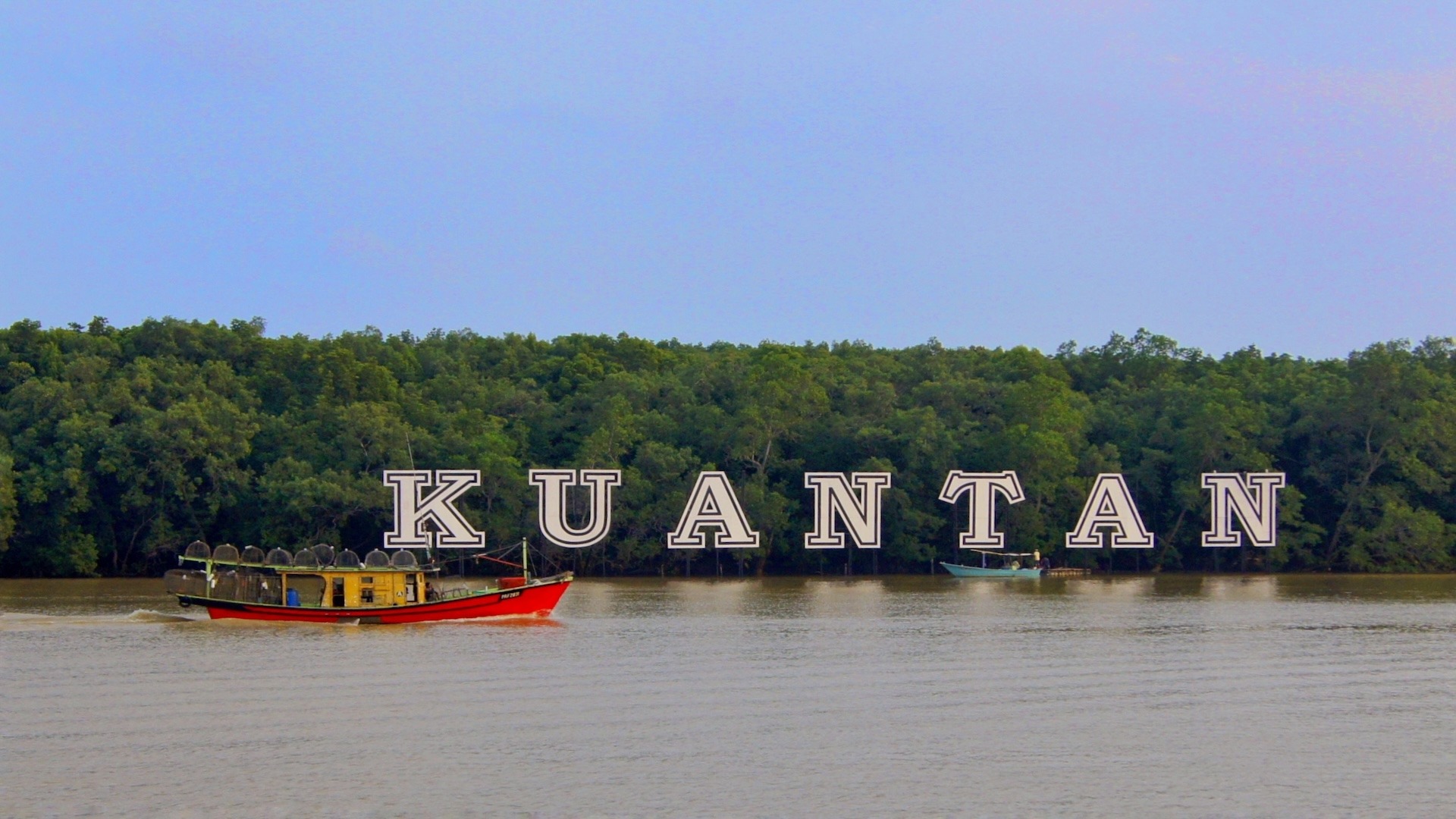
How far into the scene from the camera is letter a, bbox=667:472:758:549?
71.2 m

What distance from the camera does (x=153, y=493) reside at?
74.2 meters

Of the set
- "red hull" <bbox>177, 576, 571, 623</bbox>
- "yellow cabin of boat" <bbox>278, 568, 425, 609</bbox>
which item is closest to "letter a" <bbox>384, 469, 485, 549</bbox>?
"red hull" <bbox>177, 576, 571, 623</bbox>

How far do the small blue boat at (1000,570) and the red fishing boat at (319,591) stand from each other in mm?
33836

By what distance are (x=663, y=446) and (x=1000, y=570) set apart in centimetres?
1717

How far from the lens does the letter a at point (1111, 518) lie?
75000mm

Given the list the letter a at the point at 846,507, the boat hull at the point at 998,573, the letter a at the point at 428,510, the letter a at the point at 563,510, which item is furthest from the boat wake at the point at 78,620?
the boat hull at the point at 998,573

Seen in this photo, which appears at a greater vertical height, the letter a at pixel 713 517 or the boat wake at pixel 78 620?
the letter a at pixel 713 517

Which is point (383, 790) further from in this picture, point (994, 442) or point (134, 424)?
point (994, 442)

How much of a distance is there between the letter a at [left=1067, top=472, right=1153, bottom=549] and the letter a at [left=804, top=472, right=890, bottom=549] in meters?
9.37

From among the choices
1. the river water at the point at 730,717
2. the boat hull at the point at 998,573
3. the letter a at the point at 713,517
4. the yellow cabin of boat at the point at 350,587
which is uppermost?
the letter a at the point at 713,517

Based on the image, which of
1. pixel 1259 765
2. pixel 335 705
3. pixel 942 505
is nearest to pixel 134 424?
pixel 942 505

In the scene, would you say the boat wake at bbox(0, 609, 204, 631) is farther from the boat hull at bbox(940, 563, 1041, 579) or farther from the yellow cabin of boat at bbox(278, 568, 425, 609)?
the boat hull at bbox(940, 563, 1041, 579)

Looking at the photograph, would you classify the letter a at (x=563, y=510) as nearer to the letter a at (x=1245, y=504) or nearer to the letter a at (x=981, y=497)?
the letter a at (x=981, y=497)

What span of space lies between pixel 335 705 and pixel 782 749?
913 cm
